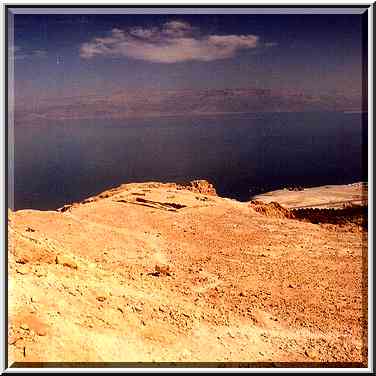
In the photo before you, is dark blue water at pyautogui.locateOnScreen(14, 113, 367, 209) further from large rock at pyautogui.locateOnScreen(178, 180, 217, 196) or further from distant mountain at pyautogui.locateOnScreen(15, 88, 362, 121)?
large rock at pyautogui.locateOnScreen(178, 180, 217, 196)

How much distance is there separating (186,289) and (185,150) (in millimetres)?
1642

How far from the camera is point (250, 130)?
18.9 ft

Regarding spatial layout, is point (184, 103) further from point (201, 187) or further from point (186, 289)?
point (186, 289)

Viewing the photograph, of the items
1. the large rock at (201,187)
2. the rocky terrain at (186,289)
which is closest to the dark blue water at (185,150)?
the rocky terrain at (186,289)

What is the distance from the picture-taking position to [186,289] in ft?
18.1

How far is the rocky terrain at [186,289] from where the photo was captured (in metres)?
4.76

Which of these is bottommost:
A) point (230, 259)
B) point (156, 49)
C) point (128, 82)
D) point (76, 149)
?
point (230, 259)

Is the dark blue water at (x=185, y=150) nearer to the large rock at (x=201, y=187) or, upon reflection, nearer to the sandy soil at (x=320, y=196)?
the sandy soil at (x=320, y=196)

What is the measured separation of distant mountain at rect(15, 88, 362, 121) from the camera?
5.54 meters

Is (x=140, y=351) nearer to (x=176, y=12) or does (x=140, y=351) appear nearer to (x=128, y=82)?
(x=128, y=82)

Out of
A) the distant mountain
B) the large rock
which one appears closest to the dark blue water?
the distant mountain

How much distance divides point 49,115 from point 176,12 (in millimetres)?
1913

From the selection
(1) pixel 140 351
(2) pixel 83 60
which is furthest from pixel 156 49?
(1) pixel 140 351

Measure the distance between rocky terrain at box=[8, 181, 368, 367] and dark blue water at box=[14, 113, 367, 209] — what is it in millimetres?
476
